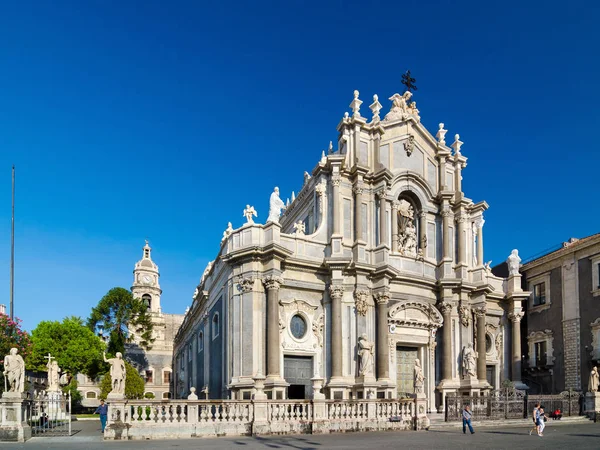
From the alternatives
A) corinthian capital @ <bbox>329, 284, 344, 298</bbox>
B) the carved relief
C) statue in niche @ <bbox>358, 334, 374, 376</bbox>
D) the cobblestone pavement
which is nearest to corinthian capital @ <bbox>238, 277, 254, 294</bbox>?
corinthian capital @ <bbox>329, 284, 344, 298</bbox>

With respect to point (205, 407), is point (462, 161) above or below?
above

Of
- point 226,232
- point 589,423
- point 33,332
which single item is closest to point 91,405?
point 33,332

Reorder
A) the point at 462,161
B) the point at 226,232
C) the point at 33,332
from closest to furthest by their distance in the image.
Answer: the point at 226,232
the point at 462,161
the point at 33,332

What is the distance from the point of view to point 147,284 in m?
78.2

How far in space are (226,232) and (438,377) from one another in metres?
14.1

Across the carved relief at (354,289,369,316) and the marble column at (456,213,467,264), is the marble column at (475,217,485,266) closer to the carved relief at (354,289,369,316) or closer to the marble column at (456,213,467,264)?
the marble column at (456,213,467,264)

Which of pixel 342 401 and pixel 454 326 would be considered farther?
pixel 454 326

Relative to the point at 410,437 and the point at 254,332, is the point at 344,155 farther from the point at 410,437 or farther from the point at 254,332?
the point at 410,437

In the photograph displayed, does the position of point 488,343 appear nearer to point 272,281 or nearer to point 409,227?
point 409,227

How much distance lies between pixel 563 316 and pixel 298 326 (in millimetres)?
16828

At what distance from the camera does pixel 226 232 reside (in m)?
31.8

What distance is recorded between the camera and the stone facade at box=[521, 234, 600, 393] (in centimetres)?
3366

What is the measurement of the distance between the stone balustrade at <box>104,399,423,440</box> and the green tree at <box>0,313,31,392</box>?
1095cm

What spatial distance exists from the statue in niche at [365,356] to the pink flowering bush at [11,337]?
1604 cm
